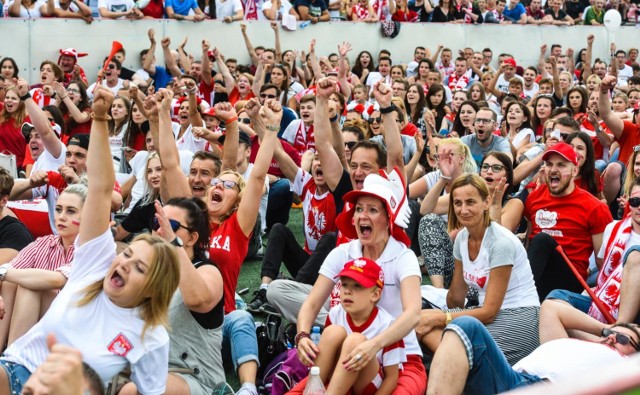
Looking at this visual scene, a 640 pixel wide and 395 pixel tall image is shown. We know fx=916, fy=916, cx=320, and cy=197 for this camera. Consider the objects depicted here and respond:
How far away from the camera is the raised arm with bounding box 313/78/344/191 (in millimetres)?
5773

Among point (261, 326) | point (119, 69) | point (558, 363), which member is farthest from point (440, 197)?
point (119, 69)

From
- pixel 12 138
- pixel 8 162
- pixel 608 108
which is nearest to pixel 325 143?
pixel 8 162

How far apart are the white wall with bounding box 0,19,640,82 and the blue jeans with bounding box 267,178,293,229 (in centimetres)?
620

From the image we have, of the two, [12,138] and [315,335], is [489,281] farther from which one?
[12,138]

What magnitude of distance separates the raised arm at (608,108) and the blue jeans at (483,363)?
4.26 meters

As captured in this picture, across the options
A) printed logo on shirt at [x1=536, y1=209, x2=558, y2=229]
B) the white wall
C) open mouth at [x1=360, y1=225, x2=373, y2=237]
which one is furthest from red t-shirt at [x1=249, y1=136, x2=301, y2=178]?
the white wall

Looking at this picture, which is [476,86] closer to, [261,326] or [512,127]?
[512,127]

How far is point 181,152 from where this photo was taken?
7.45m

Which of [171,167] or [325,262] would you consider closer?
[325,262]

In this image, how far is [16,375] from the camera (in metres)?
3.72

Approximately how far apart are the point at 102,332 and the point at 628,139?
19.0 ft

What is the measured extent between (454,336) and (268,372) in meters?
1.26

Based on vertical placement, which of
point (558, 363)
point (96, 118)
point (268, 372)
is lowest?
point (268, 372)

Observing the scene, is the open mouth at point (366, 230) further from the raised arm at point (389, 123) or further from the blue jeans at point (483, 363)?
the raised arm at point (389, 123)
